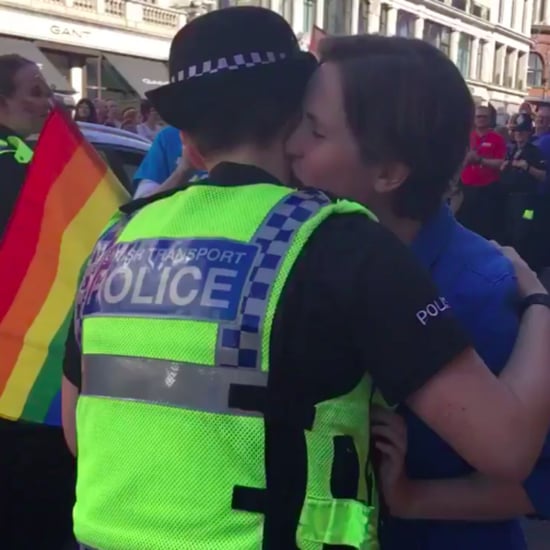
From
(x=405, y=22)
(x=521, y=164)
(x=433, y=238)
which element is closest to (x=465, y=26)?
(x=405, y=22)

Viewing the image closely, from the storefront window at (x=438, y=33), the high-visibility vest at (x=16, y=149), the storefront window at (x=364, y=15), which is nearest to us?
the high-visibility vest at (x=16, y=149)

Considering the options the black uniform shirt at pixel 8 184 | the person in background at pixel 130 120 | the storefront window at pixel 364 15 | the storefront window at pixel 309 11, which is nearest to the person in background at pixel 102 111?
the person in background at pixel 130 120

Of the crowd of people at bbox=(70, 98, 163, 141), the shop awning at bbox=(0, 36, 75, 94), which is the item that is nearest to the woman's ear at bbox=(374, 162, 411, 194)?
the crowd of people at bbox=(70, 98, 163, 141)

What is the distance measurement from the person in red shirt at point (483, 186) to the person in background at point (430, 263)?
782 centimetres

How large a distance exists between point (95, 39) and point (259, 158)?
23703mm

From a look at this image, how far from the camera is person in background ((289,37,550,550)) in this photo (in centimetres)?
150

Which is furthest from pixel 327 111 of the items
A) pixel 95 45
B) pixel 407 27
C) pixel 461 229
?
pixel 407 27

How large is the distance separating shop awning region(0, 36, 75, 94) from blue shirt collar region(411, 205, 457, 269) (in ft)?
66.1

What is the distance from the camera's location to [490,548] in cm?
158

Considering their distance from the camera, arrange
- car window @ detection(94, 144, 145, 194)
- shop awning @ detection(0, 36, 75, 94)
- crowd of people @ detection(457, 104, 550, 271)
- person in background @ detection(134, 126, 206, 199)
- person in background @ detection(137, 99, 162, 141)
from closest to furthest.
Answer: person in background @ detection(134, 126, 206, 199) → car window @ detection(94, 144, 145, 194) → crowd of people @ detection(457, 104, 550, 271) → person in background @ detection(137, 99, 162, 141) → shop awning @ detection(0, 36, 75, 94)

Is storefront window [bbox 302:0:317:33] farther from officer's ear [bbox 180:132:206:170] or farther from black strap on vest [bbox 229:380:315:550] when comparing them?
black strap on vest [bbox 229:380:315:550]

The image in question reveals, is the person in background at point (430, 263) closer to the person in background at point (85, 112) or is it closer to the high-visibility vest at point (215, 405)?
the high-visibility vest at point (215, 405)

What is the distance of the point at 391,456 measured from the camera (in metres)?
1.43

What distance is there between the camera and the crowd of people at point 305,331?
1257mm
